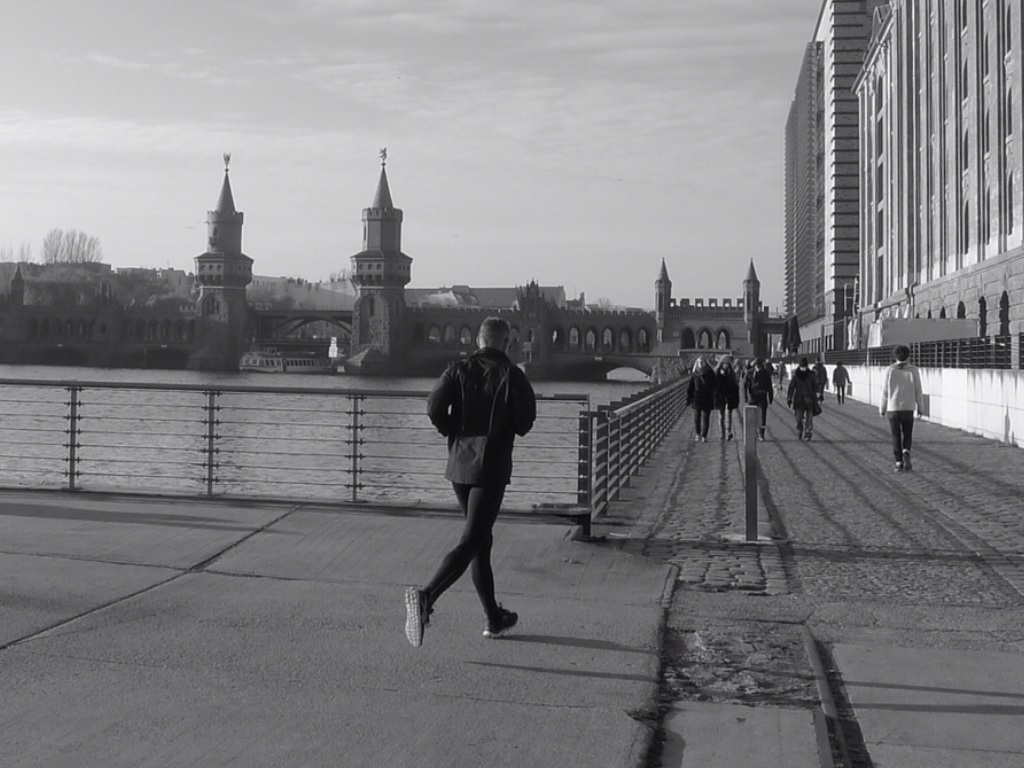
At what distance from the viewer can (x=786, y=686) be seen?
5309 millimetres

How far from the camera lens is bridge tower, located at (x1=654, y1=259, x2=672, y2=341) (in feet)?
455

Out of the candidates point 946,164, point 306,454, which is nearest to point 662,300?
point 946,164

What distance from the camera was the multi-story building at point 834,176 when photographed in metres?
91.9

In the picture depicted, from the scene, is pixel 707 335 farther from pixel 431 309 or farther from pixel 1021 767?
pixel 1021 767

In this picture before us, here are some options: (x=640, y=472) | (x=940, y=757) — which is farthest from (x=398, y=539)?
(x=640, y=472)

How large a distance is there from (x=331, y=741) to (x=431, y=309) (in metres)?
141

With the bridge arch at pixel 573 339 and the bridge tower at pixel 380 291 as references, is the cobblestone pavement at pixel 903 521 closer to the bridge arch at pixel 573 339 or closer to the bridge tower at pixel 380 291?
the bridge tower at pixel 380 291

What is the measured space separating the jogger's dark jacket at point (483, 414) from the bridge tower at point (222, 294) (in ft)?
455

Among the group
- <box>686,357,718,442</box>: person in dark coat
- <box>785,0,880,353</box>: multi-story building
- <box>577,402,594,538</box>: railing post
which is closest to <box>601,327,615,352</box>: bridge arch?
<box>785,0,880,353</box>: multi-story building

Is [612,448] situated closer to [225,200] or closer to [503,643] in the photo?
[503,643]

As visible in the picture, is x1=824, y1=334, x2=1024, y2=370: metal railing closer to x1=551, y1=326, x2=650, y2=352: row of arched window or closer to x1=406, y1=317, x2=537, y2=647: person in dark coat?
x1=406, y1=317, x2=537, y2=647: person in dark coat

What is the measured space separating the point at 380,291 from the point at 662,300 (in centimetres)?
3365

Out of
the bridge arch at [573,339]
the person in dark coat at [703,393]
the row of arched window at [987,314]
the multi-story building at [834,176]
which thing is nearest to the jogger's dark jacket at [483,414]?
the person in dark coat at [703,393]

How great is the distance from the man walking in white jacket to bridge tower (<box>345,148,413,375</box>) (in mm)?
121382
